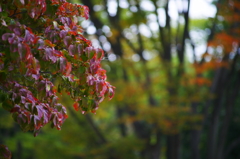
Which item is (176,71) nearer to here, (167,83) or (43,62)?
(167,83)

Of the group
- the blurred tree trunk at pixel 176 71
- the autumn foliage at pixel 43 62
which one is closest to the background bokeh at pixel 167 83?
the blurred tree trunk at pixel 176 71

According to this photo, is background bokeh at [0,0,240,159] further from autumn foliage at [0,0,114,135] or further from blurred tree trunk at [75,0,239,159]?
autumn foliage at [0,0,114,135]

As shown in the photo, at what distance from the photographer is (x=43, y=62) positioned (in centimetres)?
222

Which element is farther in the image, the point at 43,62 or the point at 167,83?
the point at 167,83

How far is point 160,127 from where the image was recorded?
8.30 m

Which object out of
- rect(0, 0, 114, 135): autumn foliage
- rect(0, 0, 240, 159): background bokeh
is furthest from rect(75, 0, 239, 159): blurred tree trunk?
rect(0, 0, 114, 135): autumn foliage

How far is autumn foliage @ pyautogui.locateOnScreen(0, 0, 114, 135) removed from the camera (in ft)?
6.95

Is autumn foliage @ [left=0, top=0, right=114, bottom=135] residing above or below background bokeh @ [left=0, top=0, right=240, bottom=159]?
above

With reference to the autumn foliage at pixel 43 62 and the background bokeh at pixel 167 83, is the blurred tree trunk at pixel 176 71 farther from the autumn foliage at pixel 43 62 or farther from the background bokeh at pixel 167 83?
the autumn foliage at pixel 43 62

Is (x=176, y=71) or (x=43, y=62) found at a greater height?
(x=43, y=62)

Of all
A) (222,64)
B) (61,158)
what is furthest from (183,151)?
(222,64)

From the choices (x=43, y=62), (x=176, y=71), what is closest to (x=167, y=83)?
(x=176, y=71)

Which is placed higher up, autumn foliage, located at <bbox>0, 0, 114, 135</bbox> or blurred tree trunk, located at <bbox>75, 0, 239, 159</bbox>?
autumn foliage, located at <bbox>0, 0, 114, 135</bbox>

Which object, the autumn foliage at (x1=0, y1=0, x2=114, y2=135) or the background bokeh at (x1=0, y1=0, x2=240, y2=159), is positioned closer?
the autumn foliage at (x1=0, y1=0, x2=114, y2=135)
